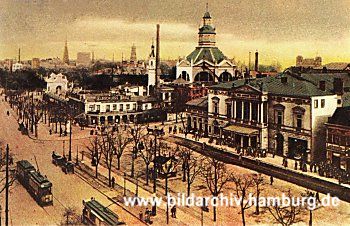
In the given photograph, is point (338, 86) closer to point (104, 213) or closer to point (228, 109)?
point (228, 109)

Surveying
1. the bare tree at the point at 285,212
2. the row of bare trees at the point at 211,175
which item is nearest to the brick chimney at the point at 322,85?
the row of bare trees at the point at 211,175

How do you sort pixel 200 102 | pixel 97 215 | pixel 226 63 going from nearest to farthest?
pixel 97 215, pixel 226 63, pixel 200 102

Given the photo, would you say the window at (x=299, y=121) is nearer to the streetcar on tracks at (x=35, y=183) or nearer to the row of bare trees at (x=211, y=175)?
the row of bare trees at (x=211, y=175)

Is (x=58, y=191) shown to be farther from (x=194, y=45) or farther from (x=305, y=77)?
(x=305, y=77)

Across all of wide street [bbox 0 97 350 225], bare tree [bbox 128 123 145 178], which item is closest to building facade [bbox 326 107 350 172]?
wide street [bbox 0 97 350 225]

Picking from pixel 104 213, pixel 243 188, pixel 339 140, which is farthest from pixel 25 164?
pixel 339 140

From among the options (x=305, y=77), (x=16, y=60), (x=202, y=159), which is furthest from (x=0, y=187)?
(x=305, y=77)
